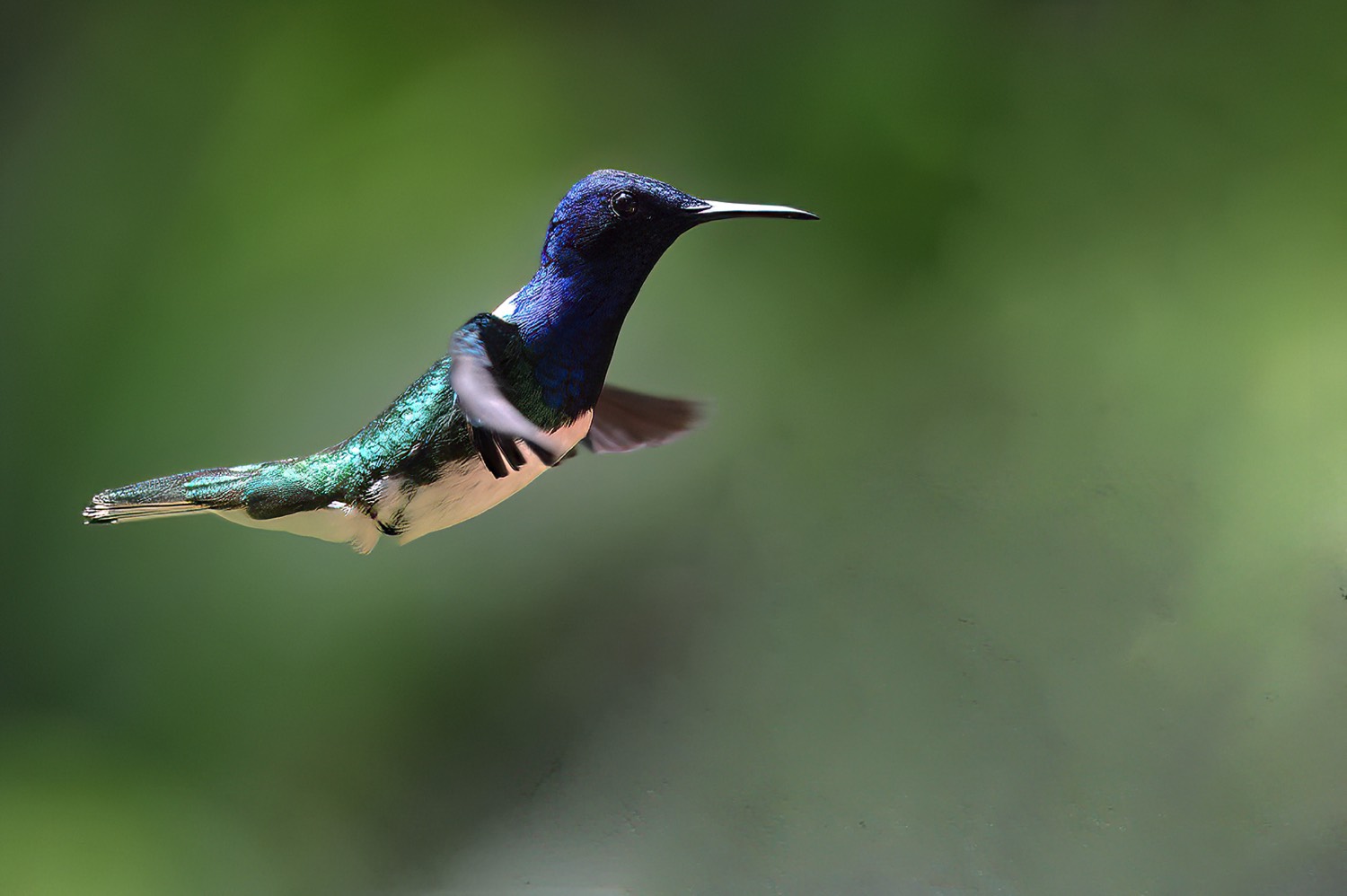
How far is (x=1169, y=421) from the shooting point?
5.23 feet

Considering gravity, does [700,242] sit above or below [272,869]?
above

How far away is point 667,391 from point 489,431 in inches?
41.7

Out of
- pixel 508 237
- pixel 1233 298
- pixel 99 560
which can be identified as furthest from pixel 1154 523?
pixel 99 560

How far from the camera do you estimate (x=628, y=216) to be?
72 centimetres

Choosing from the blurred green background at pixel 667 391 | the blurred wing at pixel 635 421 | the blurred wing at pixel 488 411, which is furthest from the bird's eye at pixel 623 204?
the blurred green background at pixel 667 391

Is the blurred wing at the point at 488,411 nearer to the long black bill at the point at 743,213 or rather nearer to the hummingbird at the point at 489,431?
the hummingbird at the point at 489,431

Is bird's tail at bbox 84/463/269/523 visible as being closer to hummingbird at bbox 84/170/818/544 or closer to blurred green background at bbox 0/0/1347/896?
hummingbird at bbox 84/170/818/544

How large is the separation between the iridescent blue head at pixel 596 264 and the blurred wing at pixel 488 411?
5 centimetres

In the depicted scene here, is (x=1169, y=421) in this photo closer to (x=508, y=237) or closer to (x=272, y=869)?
(x=508, y=237)

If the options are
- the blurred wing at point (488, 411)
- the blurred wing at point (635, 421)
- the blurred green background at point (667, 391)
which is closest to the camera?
the blurred wing at point (488, 411)

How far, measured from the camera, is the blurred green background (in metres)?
1.50

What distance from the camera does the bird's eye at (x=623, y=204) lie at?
0.72 meters

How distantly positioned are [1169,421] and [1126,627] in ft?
1.06

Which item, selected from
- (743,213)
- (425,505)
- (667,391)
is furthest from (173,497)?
(667,391)
